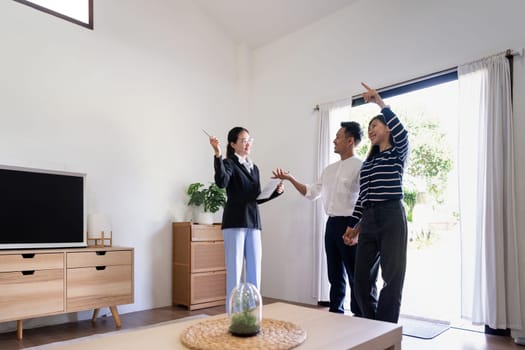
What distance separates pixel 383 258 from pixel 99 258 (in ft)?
6.42

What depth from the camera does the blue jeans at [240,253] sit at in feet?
7.86

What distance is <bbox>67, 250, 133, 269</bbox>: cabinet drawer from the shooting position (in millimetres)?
2736

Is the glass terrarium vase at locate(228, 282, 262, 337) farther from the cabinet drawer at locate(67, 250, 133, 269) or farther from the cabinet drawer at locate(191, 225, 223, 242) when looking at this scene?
the cabinet drawer at locate(191, 225, 223, 242)

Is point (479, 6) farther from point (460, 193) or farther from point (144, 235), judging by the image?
point (144, 235)

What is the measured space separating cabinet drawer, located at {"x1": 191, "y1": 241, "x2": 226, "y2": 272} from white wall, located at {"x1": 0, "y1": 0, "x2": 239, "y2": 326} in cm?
36

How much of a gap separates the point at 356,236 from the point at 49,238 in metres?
2.07

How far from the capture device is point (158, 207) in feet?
12.1

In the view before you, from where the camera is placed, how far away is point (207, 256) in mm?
3617

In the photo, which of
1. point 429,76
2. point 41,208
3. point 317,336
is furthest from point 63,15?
point 317,336

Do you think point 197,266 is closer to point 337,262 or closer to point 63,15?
point 337,262

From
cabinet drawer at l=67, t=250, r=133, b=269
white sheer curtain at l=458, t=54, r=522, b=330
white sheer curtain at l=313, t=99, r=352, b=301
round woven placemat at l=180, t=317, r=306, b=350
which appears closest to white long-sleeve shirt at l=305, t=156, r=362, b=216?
white sheer curtain at l=458, t=54, r=522, b=330

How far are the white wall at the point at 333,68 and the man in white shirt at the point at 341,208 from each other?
955 mm

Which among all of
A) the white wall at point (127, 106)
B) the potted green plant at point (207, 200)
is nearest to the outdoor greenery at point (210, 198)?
the potted green plant at point (207, 200)

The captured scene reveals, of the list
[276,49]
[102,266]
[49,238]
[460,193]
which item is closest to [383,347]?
[460,193]
